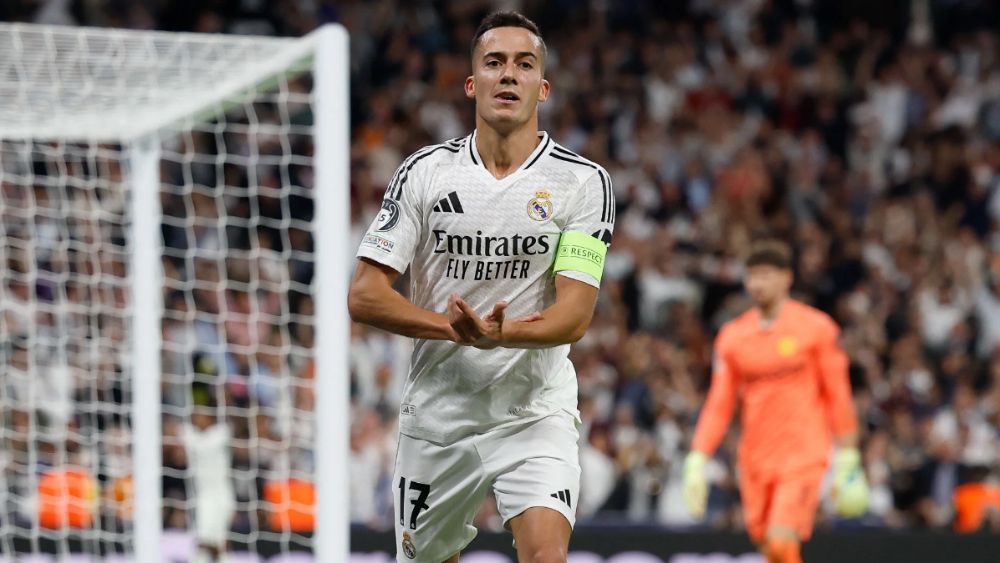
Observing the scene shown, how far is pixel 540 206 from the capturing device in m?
4.62

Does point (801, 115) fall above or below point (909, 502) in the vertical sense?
above

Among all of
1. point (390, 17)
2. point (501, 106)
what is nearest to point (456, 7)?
point (390, 17)

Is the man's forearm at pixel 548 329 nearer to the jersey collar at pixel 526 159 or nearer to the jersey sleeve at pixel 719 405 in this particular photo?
the jersey collar at pixel 526 159

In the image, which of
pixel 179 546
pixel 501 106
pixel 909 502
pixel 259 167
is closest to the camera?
pixel 501 106

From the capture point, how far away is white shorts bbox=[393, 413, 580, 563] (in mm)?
4680

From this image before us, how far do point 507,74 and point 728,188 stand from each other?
10205 mm

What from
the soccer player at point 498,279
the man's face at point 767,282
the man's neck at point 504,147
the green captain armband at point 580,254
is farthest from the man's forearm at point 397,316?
the man's face at point 767,282

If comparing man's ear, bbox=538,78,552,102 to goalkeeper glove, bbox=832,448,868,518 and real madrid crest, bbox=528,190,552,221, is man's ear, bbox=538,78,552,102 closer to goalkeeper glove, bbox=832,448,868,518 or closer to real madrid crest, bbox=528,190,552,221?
real madrid crest, bbox=528,190,552,221

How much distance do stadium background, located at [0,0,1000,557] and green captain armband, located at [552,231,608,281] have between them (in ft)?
23.1

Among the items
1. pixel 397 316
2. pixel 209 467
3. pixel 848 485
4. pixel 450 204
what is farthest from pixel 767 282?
pixel 209 467

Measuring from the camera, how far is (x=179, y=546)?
965 centimetres

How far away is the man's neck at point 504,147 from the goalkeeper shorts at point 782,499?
13.4 ft

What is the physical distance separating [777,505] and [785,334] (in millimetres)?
931

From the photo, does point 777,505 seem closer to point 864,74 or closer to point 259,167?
point 259,167
